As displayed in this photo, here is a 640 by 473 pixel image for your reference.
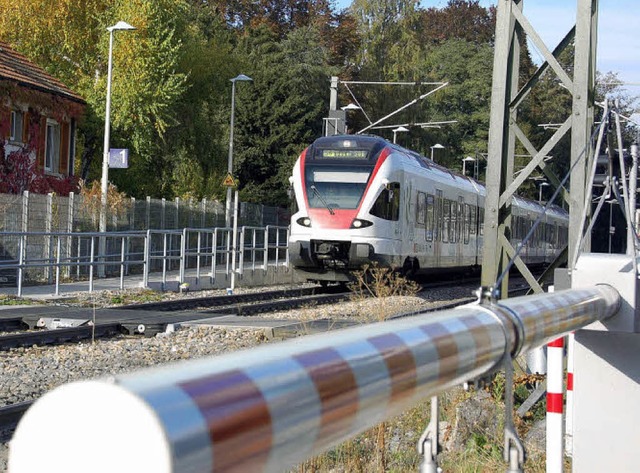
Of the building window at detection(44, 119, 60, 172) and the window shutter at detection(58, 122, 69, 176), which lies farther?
the window shutter at detection(58, 122, 69, 176)

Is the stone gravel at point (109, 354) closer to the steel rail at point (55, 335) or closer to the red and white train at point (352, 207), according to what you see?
the steel rail at point (55, 335)

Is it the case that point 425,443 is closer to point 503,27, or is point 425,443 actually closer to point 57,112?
point 503,27

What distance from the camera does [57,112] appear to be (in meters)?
35.8

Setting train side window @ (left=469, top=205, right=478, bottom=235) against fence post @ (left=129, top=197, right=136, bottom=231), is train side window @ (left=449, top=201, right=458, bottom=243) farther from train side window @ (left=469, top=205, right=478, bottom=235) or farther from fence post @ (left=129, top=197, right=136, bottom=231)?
fence post @ (left=129, top=197, right=136, bottom=231)

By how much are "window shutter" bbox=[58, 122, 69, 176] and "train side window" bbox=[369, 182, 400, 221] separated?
55.2 ft

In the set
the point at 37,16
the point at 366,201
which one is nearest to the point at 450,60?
the point at 37,16

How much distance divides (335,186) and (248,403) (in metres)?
22.1

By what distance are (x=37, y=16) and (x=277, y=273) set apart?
59.6 feet

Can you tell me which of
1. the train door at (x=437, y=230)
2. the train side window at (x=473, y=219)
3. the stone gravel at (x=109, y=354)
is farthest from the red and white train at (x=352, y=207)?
the stone gravel at (x=109, y=354)

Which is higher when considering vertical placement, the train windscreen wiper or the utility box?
the train windscreen wiper

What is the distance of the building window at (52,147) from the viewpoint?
36.2 metres

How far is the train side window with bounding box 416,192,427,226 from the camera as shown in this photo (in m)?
25.5

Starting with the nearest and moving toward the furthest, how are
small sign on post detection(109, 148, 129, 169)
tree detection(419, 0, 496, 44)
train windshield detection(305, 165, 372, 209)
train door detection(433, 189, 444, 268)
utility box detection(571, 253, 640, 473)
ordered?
1. utility box detection(571, 253, 640, 473)
2. train windshield detection(305, 165, 372, 209)
3. train door detection(433, 189, 444, 268)
4. small sign on post detection(109, 148, 129, 169)
5. tree detection(419, 0, 496, 44)

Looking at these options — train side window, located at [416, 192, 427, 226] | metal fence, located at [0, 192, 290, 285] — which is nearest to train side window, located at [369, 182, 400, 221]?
train side window, located at [416, 192, 427, 226]
